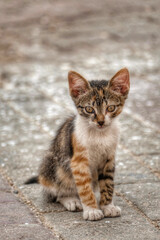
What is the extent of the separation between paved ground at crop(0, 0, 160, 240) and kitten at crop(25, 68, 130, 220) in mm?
182

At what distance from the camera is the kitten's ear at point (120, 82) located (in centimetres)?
434

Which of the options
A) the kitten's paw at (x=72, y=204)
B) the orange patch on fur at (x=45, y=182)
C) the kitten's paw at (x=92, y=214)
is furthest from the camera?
the orange patch on fur at (x=45, y=182)

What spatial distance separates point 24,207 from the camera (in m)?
4.50

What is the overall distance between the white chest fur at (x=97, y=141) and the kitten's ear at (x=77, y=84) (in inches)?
8.8

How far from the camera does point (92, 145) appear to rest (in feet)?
14.2

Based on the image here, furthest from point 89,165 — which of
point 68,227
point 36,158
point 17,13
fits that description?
point 17,13

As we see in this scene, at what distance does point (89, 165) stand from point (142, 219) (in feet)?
2.03

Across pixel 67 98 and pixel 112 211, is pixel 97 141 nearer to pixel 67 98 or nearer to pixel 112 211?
pixel 112 211

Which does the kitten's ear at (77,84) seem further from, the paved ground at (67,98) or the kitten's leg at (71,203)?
the paved ground at (67,98)

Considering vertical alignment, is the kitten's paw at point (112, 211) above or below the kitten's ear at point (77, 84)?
below

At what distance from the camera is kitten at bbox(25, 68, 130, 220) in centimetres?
426

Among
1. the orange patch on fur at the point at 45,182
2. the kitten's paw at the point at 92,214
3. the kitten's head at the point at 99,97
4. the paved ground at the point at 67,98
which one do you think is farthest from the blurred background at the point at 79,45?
the kitten's paw at the point at 92,214

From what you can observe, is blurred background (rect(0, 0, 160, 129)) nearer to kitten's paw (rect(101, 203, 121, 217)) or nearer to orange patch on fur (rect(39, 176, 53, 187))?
orange patch on fur (rect(39, 176, 53, 187))

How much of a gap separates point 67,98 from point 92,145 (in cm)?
411
